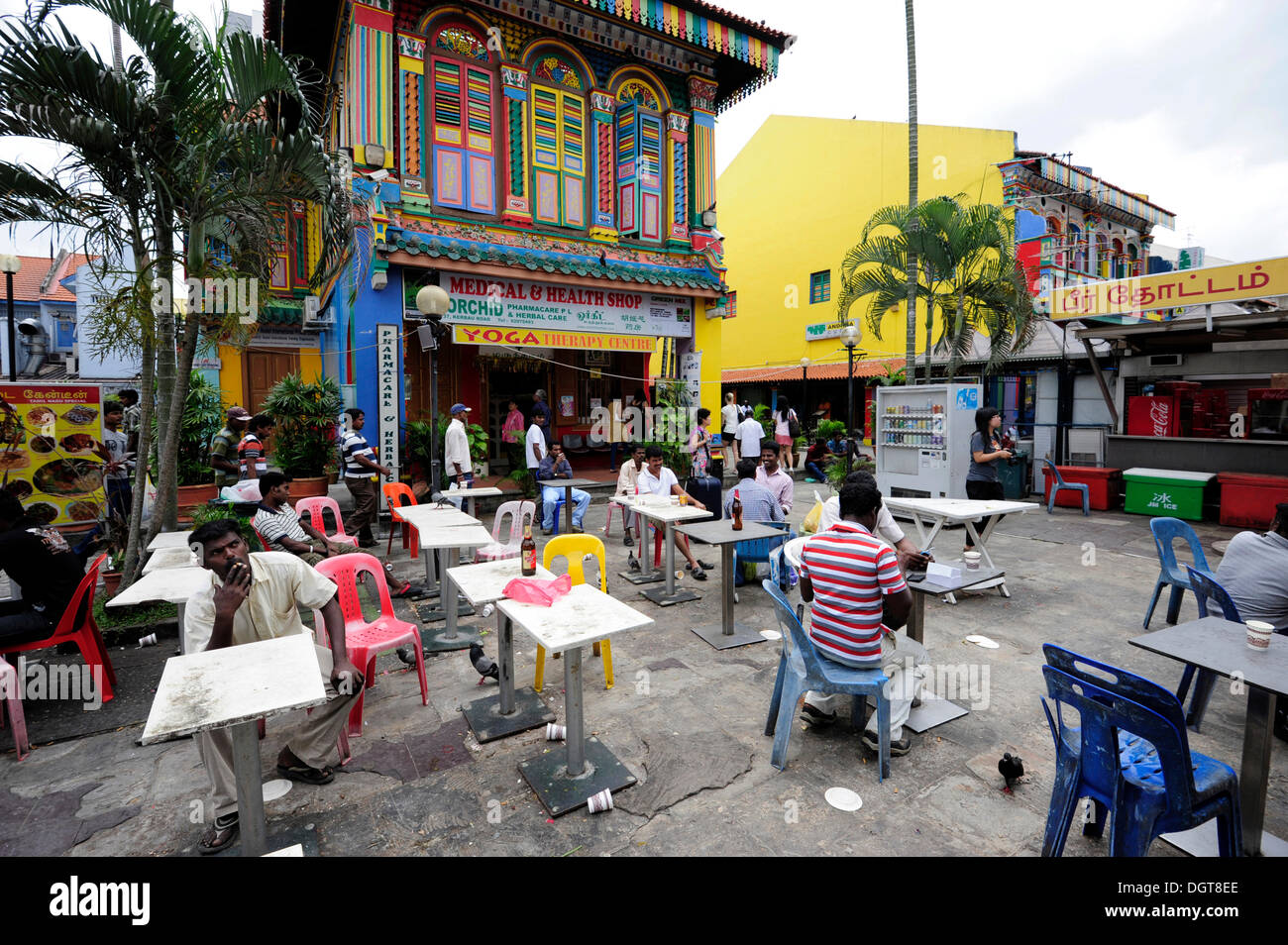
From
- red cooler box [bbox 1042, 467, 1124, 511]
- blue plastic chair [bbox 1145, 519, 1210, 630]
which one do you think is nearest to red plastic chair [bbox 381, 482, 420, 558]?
blue plastic chair [bbox 1145, 519, 1210, 630]

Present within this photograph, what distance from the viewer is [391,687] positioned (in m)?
4.57

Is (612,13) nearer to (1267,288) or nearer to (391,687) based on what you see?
(1267,288)

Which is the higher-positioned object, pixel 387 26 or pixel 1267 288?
pixel 387 26

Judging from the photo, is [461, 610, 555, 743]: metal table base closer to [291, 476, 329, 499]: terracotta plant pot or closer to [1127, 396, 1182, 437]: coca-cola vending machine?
[291, 476, 329, 499]: terracotta plant pot

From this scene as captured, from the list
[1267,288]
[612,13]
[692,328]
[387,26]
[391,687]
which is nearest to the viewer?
[391,687]

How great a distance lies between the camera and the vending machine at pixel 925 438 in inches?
403

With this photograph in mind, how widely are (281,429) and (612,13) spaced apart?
935 centimetres

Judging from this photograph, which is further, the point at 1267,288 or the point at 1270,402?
the point at 1270,402

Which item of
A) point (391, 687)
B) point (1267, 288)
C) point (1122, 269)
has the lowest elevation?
point (391, 687)

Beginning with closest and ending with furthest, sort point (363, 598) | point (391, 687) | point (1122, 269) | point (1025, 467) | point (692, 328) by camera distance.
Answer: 1. point (391, 687)
2. point (363, 598)
3. point (1025, 467)
4. point (692, 328)
5. point (1122, 269)

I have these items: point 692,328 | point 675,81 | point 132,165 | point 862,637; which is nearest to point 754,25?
point 675,81

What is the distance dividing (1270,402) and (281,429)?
59.3 ft

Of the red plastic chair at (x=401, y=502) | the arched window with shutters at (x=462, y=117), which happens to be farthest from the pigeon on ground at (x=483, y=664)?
the arched window with shutters at (x=462, y=117)

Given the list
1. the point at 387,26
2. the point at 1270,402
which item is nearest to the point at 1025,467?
the point at 1270,402
